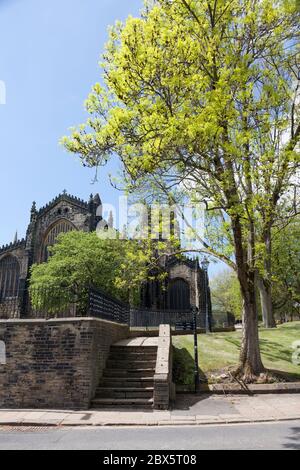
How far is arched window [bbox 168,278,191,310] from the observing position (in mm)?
40281

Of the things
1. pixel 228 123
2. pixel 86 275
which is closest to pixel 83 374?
pixel 228 123

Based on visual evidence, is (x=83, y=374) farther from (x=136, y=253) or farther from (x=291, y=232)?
(x=291, y=232)

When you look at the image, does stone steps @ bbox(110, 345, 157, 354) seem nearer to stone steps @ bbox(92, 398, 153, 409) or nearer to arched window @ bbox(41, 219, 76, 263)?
stone steps @ bbox(92, 398, 153, 409)

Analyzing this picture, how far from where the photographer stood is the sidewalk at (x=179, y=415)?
26.3ft

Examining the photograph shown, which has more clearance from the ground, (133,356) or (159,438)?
(133,356)

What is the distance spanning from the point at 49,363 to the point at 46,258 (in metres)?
34.2

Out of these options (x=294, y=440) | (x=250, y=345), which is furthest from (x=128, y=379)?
(x=294, y=440)

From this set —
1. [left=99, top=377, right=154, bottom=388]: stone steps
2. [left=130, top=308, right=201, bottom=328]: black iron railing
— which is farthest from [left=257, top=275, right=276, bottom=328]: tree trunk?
[left=99, top=377, right=154, bottom=388]: stone steps

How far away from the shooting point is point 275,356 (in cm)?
1505

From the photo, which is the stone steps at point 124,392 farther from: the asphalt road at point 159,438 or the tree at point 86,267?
the tree at point 86,267

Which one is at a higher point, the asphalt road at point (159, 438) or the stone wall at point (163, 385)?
the stone wall at point (163, 385)

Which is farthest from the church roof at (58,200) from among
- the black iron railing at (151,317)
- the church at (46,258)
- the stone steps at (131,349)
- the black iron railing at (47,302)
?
the stone steps at (131,349)

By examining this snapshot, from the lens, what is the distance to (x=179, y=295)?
40625 mm

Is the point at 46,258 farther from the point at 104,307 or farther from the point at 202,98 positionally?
the point at 202,98
